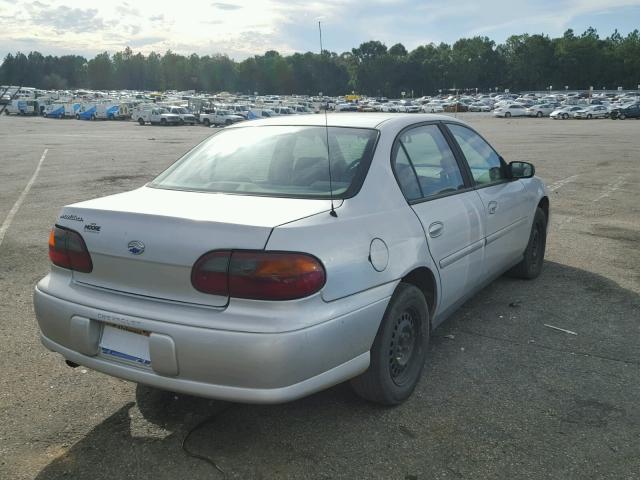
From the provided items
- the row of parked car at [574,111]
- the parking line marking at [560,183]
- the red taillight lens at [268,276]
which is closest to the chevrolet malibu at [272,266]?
the red taillight lens at [268,276]

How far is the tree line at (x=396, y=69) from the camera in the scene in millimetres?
144250

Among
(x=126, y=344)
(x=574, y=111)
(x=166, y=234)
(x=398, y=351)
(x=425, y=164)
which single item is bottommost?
(x=574, y=111)

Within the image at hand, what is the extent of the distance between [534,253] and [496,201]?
A: 1.41 m

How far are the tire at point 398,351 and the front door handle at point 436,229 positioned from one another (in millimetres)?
374

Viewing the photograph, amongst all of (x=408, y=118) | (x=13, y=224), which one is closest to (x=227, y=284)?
(x=408, y=118)

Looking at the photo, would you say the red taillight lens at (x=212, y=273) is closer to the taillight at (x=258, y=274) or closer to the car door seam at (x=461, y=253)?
the taillight at (x=258, y=274)

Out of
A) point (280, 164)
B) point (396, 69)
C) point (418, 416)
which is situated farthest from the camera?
point (396, 69)

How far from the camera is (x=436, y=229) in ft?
12.1

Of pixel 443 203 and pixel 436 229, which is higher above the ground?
pixel 443 203

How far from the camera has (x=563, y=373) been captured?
3.84m

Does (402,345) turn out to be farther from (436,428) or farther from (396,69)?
(396,69)

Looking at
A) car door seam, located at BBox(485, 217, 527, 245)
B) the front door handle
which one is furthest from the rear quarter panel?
car door seam, located at BBox(485, 217, 527, 245)

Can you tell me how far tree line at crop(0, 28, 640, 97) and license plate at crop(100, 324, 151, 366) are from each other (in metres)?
132

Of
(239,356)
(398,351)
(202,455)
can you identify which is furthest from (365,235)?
(202,455)
